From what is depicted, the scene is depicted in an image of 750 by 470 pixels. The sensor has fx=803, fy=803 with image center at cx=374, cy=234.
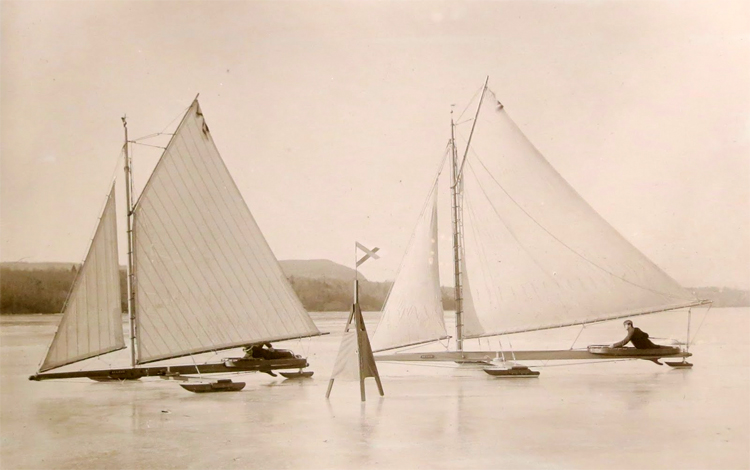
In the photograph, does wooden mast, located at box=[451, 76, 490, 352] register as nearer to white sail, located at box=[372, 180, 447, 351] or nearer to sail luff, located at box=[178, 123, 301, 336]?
white sail, located at box=[372, 180, 447, 351]

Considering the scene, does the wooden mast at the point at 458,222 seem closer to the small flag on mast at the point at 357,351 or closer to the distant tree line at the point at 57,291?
the distant tree line at the point at 57,291

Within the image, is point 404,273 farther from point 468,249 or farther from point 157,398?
point 157,398

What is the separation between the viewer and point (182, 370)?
16.6 m

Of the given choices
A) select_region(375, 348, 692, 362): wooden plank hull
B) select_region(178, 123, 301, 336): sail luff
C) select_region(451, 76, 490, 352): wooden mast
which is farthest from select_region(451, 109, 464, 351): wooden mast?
select_region(178, 123, 301, 336): sail luff

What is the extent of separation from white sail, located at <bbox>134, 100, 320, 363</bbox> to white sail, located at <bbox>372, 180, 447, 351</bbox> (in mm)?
1954

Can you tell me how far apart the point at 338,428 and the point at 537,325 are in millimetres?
7335

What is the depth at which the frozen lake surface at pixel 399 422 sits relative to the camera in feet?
32.4

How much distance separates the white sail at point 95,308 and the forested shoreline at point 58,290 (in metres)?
1.44

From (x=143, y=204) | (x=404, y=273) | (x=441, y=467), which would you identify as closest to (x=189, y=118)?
(x=143, y=204)

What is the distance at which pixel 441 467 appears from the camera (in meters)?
9.38

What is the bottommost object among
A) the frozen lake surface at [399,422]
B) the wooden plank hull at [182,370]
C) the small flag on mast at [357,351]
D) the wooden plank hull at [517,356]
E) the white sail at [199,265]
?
the frozen lake surface at [399,422]

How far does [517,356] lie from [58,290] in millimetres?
10492

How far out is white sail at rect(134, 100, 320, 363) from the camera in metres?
15.8

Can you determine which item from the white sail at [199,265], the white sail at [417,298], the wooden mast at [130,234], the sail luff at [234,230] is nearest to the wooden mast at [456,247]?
the white sail at [417,298]
